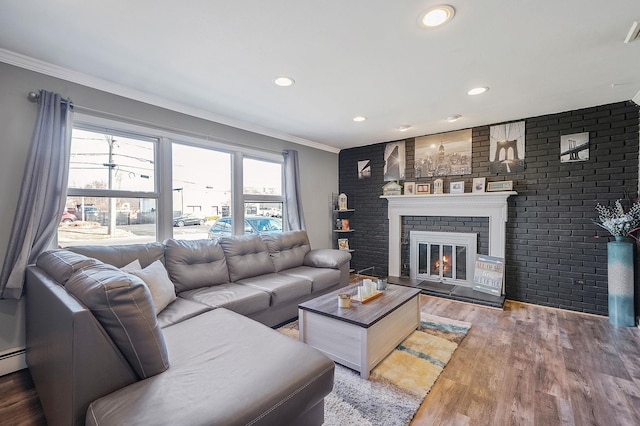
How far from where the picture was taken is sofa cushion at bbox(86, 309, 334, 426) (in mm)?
994

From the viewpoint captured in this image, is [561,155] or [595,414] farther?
[561,155]

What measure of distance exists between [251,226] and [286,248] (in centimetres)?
67

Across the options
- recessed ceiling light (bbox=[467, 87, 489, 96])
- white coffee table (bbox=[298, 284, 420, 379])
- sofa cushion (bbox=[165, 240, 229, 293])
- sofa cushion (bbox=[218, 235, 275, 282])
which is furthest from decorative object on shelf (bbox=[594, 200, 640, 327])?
sofa cushion (bbox=[165, 240, 229, 293])

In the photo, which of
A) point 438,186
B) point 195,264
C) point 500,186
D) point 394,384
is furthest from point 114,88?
point 500,186

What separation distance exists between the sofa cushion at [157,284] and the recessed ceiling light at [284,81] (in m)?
1.88

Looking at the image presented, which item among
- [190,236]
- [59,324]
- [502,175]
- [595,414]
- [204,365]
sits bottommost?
[595,414]

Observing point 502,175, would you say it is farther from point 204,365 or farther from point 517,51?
point 204,365

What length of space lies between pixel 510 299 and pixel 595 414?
2.18 meters

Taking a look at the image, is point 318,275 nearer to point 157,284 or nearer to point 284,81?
point 157,284

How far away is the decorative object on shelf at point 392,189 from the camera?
4.48 metres

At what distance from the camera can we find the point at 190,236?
3.38 m

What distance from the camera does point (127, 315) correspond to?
1116 millimetres

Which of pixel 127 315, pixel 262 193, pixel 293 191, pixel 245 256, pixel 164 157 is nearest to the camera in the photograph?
pixel 127 315

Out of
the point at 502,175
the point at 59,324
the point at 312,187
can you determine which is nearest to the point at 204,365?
the point at 59,324
